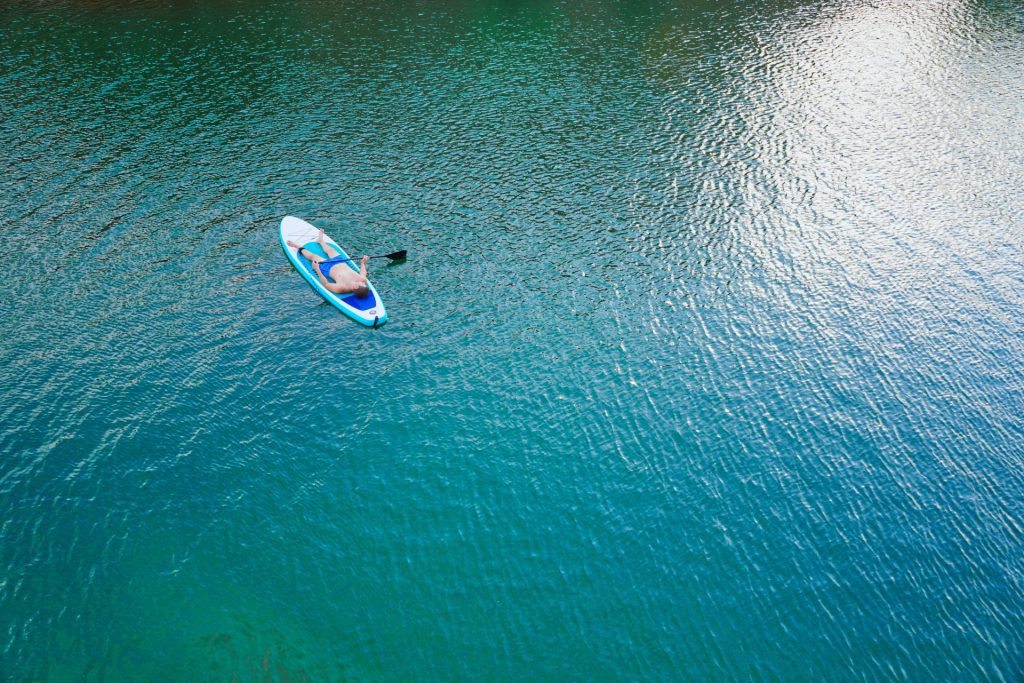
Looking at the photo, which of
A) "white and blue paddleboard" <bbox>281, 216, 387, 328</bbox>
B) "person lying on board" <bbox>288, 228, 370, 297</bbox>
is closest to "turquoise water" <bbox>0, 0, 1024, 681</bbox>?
"white and blue paddleboard" <bbox>281, 216, 387, 328</bbox>

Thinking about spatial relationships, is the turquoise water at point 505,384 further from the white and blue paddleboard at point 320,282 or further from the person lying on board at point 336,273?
the person lying on board at point 336,273

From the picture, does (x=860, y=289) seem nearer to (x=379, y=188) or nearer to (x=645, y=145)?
(x=645, y=145)

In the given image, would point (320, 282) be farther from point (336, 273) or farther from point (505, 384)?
point (505, 384)

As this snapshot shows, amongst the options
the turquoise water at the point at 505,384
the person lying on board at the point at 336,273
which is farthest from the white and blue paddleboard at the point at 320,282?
the turquoise water at the point at 505,384

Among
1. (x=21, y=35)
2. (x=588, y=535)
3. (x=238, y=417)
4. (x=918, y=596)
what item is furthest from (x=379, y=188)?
(x=21, y=35)

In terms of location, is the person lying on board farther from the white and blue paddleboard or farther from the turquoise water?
the turquoise water
